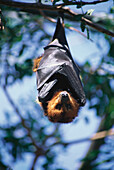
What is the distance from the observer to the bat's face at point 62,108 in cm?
527

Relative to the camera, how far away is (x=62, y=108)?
17.5 feet

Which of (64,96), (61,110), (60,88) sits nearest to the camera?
(64,96)

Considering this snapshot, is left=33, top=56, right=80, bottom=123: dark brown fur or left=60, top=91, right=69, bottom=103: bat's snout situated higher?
left=60, top=91, right=69, bottom=103: bat's snout

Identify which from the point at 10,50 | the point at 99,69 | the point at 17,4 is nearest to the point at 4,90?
the point at 10,50

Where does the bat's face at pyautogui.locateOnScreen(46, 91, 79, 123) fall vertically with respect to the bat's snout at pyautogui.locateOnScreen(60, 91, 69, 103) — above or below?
below

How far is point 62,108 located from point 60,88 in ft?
1.31

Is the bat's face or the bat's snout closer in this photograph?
the bat's snout

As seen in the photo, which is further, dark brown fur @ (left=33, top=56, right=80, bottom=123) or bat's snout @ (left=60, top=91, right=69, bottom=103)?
dark brown fur @ (left=33, top=56, right=80, bottom=123)

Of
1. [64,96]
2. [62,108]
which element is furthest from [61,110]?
[64,96]

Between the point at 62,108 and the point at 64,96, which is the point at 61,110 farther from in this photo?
the point at 64,96

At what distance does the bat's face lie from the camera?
5272 millimetres

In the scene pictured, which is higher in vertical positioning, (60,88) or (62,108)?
(60,88)

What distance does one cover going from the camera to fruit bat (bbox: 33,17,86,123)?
5340 mm

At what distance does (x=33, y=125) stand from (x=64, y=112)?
439cm
